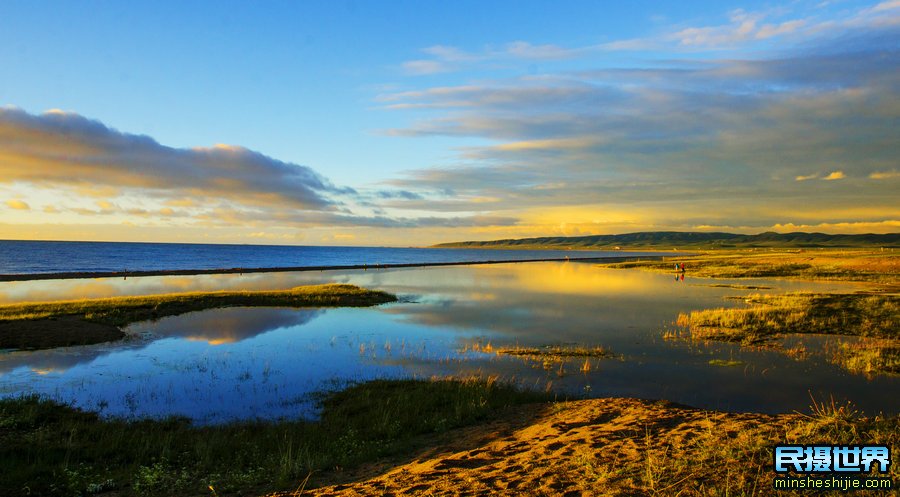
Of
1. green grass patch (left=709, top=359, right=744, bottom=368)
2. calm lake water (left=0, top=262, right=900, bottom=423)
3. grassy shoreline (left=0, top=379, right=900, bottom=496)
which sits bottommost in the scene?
calm lake water (left=0, top=262, right=900, bottom=423)

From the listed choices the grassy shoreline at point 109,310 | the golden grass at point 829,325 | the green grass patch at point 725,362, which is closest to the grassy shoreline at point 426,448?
the green grass patch at point 725,362

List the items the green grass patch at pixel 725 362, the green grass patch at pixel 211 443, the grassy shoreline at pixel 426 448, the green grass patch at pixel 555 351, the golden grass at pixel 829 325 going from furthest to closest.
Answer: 1. the green grass patch at pixel 555 351
2. the golden grass at pixel 829 325
3. the green grass patch at pixel 725 362
4. the green grass patch at pixel 211 443
5. the grassy shoreline at pixel 426 448

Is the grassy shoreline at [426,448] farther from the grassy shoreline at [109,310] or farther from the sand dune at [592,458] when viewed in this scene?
the grassy shoreline at [109,310]

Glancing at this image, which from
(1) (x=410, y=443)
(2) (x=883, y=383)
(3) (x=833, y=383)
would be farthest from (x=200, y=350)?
(2) (x=883, y=383)

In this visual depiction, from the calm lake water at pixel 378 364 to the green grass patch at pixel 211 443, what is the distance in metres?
1.74

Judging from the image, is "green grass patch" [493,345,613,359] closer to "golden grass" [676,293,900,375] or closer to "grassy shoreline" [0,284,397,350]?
"golden grass" [676,293,900,375]

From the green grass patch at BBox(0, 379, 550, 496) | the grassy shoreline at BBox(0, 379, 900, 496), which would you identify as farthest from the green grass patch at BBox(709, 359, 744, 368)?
the green grass patch at BBox(0, 379, 550, 496)

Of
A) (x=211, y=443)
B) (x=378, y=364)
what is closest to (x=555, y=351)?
(x=378, y=364)

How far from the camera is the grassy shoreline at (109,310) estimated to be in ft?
94.1

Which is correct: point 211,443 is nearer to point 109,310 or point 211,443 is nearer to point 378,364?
point 378,364

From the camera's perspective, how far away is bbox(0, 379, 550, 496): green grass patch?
1080cm

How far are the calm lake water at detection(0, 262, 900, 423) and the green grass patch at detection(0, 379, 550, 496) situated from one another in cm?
174

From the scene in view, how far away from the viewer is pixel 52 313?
36156 mm

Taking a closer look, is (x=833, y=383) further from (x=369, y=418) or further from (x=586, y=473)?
(x=369, y=418)
